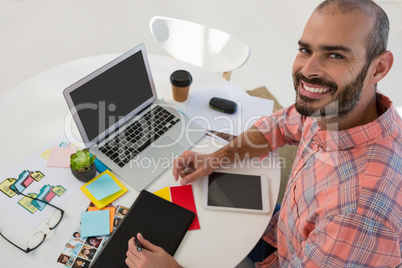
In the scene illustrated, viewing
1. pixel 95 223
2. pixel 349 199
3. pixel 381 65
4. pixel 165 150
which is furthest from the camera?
pixel 165 150

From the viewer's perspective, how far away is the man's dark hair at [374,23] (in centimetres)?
100

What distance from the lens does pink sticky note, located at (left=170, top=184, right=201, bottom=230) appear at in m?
1.22

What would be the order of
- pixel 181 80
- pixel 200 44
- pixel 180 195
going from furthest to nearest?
1. pixel 200 44
2. pixel 181 80
3. pixel 180 195

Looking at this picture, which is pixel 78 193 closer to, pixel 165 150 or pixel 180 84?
pixel 165 150

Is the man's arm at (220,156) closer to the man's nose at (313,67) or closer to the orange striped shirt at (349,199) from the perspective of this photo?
the orange striped shirt at (349,199)

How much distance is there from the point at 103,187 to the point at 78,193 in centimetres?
9

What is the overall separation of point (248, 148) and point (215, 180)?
0.21 metres

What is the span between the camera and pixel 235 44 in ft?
6.44

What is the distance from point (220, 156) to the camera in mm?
1352

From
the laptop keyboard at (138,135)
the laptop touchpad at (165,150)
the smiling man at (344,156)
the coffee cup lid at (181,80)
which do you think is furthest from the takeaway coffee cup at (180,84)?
the smiling man at (344,156)

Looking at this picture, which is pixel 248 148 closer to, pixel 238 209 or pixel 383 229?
pixel 238 209

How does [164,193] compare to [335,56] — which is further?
[164,193]

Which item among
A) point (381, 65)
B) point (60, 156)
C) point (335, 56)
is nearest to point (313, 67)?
point (335, 56)

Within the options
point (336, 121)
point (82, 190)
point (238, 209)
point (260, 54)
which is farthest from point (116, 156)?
point (260, 54)
